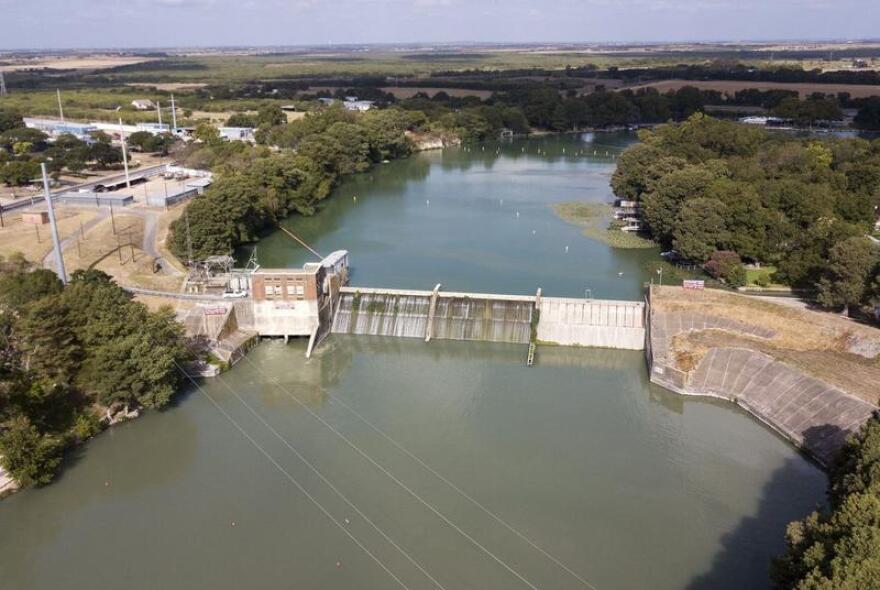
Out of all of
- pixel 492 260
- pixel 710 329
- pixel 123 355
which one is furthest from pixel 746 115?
pixel 123 355

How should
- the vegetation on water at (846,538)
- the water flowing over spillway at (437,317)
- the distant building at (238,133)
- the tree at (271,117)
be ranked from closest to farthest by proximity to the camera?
the vegetation on water at (846,538), the water flowing over spillway at (437,317), the distant building at (238,133), the tree at (271,117)

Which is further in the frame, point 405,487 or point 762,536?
point 405,487

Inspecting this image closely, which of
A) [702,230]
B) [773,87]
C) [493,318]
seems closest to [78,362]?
[493,318]

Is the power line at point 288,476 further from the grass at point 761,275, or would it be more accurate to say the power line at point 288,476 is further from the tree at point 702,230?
the tree at point 702,230

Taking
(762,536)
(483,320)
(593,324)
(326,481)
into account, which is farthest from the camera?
(483,320)

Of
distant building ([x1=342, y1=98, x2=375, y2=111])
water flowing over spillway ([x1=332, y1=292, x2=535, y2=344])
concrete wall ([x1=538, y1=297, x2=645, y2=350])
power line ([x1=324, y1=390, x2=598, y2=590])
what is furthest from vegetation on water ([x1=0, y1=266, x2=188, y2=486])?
distant building ([x1=342, y1=98, x2=375, y2=111])

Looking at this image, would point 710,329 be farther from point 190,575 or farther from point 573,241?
point 190,575

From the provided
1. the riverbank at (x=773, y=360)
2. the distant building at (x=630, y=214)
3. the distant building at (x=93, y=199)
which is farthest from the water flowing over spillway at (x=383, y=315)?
the distant building at (x=93, y=199)

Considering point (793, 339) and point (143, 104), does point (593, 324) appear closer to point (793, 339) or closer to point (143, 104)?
point (793, 339)
